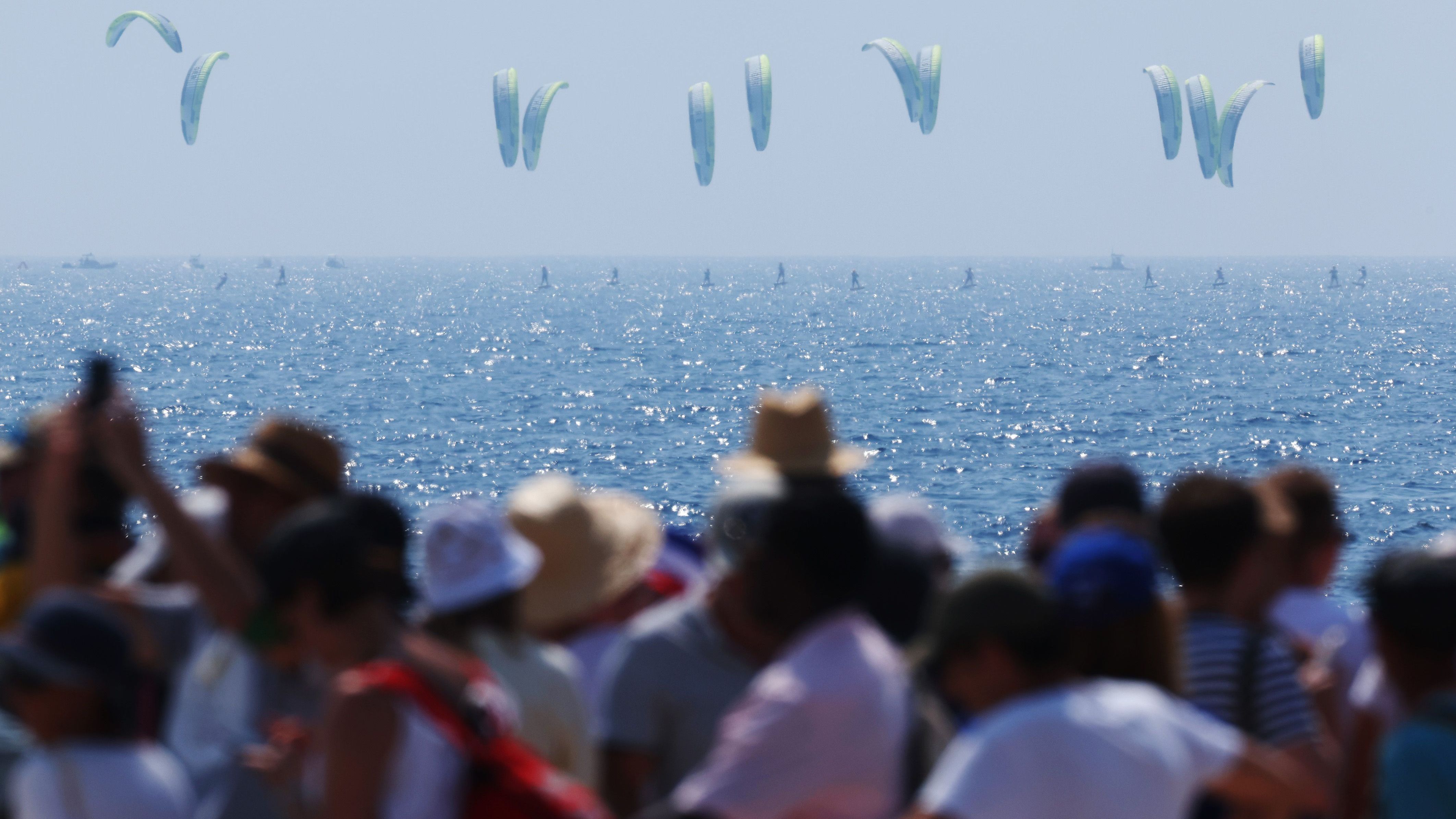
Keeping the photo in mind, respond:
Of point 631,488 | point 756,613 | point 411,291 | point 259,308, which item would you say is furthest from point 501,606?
point 411,291

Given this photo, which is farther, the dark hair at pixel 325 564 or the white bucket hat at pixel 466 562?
the white bucket hat at pixel 466 562

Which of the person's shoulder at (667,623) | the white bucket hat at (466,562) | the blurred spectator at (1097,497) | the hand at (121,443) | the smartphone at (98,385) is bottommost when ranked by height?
the person's shoulder at (667,623)

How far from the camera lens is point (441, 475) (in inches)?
1284

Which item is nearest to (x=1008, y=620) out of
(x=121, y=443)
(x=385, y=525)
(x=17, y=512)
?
(x=385, y=525)

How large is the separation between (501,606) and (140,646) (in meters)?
0.78

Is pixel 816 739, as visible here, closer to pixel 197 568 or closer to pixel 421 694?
pixel 421 694

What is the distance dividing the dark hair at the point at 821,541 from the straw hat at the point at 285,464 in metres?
1.13

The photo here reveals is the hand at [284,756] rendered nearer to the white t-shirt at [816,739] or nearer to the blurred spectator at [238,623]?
the blurred spectator at [238,623]

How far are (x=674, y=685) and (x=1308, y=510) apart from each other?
1.59 m

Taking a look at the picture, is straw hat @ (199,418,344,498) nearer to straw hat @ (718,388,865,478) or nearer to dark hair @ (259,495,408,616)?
dark hair @ (259,495,408,616)

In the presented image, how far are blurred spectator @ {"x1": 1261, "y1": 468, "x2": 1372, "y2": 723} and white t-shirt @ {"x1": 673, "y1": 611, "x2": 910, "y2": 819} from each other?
119cm

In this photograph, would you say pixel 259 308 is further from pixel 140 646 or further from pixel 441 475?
pixel 140 646

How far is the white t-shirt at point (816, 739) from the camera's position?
9.18 feet

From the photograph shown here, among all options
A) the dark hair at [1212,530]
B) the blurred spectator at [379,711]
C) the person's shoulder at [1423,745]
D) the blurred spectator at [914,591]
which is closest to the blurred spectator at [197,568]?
the blurred spectator at [379,711]
